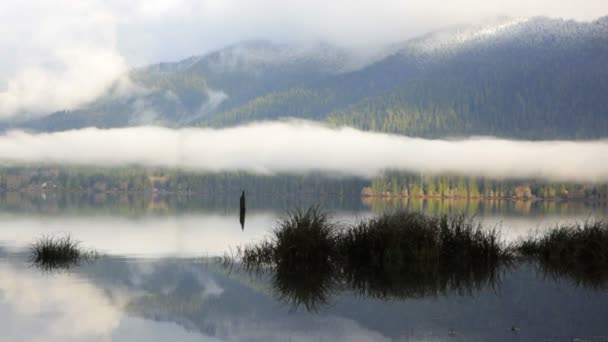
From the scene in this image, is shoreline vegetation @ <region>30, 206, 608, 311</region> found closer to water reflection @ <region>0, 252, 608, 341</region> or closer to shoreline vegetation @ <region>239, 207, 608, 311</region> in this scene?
shoreline vegetation @ <region>239, 207, 608, 311</region>

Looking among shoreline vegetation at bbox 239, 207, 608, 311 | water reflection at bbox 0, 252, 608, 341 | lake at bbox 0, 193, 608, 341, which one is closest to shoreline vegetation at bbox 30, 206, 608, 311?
shoreline vegetation at bbox 239, 207, 608, 311

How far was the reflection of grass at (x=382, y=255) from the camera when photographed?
2025 cm

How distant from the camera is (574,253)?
24.2 metres

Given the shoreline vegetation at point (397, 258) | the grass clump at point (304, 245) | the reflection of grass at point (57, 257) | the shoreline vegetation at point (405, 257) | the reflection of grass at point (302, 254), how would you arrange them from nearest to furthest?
the shoreline vegetation at point (397, 258), the shoreline vegetation at point (405, 257), the reflection of grass at point (302, 254), the grass clump at point (304, 245), the reflection of grass at point (57, 257)

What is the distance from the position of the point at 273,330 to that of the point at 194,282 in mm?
6259

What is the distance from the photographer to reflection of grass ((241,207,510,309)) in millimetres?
20250

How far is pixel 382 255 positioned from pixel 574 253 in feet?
18.7

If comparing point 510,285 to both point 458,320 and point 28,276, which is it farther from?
point 28,276

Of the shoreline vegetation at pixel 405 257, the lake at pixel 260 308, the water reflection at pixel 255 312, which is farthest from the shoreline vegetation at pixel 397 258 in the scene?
the water reflection at pixel 255 312

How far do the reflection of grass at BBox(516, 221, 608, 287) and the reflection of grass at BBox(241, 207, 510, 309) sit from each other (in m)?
1.52

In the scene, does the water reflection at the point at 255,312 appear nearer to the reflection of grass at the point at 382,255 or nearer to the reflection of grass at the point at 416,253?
the reflection of grass at the point at 382,255

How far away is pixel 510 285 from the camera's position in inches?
762

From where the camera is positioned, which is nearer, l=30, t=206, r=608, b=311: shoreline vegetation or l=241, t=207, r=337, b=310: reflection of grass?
l=30, t=206, r=608, b=311: shoreline vegetation

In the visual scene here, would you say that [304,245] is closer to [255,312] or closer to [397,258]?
[397,258]
